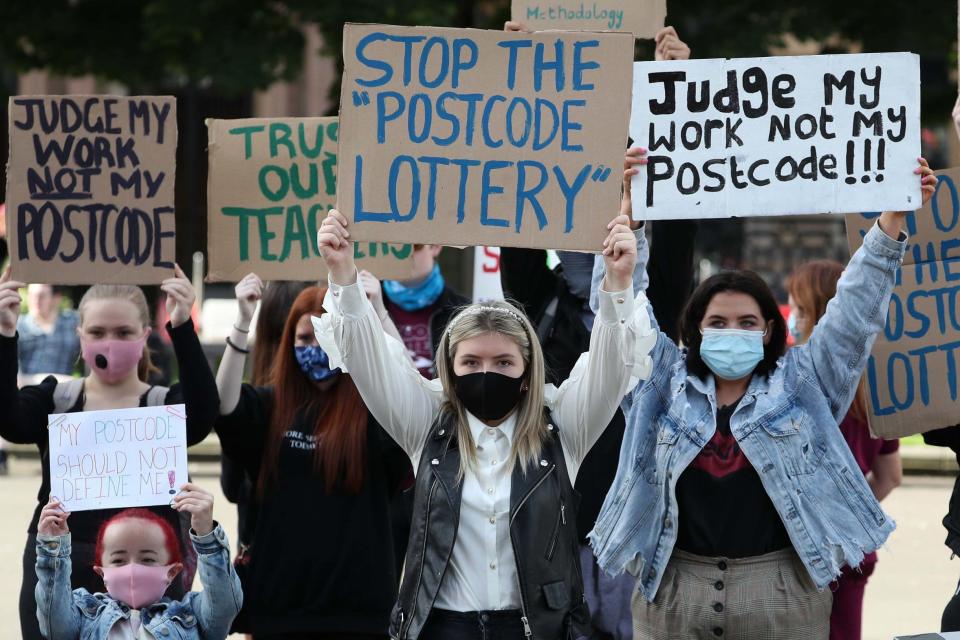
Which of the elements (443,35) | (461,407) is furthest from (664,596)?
(443,35)

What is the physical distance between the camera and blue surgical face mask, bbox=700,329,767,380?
4.57 m

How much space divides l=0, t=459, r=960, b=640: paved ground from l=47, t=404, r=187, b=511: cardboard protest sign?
10.8ft

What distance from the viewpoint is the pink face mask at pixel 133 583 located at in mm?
4348

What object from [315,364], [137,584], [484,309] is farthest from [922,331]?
[137,584]

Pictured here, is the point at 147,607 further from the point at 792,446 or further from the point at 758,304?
the point at 758,304

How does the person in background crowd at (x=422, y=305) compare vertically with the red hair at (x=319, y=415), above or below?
above

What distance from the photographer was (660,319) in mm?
5414

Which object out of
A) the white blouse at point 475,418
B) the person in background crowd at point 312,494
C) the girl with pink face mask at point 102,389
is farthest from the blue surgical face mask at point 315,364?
the white blouse at point 475,418

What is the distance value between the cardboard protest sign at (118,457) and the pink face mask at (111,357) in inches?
12.2

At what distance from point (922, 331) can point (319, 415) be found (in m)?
1.93

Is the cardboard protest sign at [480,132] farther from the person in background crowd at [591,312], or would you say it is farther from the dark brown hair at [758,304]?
the person in background crowd at [591,312]

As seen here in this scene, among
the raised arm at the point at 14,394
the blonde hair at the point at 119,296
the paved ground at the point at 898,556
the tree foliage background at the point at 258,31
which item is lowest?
the paved ground at the point at 898,556

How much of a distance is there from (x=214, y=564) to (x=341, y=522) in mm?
718

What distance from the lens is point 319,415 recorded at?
5.11 meters
